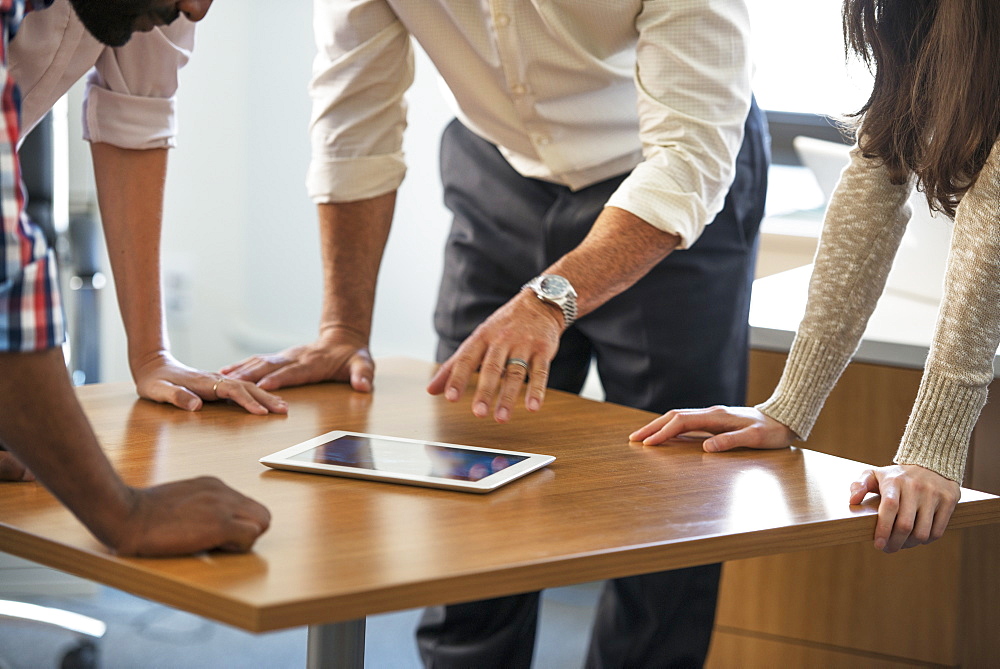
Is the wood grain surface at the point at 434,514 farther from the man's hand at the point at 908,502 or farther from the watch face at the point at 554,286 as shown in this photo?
the watch face at the point at 554,286

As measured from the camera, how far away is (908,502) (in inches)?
38.3

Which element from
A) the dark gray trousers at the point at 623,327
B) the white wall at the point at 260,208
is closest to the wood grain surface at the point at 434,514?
the dark gray trousers at the point at 623,327

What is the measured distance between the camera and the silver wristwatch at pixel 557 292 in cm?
120

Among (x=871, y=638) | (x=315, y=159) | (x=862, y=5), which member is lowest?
(x=871, y=638)

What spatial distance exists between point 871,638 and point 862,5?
1007mm

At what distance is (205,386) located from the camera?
1250 millimetres

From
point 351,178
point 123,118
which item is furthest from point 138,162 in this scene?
point 351,178

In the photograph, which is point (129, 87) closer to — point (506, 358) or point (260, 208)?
point (506, 358)

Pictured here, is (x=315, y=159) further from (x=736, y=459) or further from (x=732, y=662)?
(x=732, y=662)

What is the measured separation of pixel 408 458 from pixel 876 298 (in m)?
0.58

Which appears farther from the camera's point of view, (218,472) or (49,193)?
(49,193)

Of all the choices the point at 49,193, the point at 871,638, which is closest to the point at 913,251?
the point at 871,638

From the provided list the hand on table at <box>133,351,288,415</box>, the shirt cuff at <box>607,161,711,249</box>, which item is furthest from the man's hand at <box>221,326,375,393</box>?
the shirt cuff at <box>607,161,711,249</box>

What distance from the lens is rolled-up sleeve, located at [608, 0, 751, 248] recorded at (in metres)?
1.29
